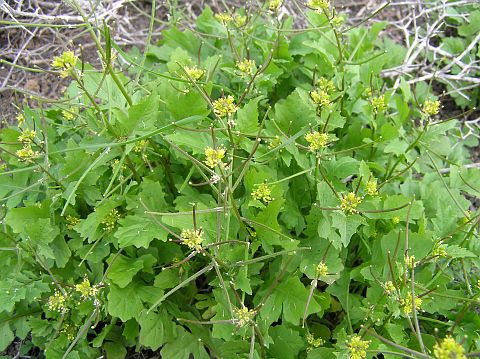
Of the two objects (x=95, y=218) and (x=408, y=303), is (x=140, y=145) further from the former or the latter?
(x=408, y=303)

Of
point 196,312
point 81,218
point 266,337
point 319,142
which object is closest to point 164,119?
point 81,218

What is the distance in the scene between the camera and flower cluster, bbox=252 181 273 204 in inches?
82.0

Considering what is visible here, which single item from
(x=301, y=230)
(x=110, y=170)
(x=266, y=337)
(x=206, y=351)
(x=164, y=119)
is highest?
(x=164, y=119)

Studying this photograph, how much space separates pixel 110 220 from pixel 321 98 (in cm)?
110

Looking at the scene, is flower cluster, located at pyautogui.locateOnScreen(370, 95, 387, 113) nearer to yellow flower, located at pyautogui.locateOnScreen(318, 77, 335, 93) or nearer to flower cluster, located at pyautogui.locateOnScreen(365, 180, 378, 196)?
yellow flower, located at pyautogui.locateOnScreen(318, 77, 335, 93)

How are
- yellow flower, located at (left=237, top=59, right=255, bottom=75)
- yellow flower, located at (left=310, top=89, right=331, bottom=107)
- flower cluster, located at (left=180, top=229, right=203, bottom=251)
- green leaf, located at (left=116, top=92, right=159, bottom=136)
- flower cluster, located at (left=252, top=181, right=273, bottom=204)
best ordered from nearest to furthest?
flower cluster, located at (left=180, top=229, right=203, bottom=251) < green leaf, located at (left=116, top=92, right=159, bottom=136) < flower cluster, located at (left=252, top=181, right=273, bottom=204) < yellow flower, located at (left=310, top=89, right=331, bottom=107) < yellow flower, located at (left=237, top=59, right=255, bottom=75)

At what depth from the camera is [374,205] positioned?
6.96 ft

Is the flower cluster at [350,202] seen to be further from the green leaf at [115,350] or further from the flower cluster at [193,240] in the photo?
the green leaf at [115,350]

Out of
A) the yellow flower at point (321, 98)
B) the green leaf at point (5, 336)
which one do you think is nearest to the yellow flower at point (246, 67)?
the yellow flower at point (321, 98)

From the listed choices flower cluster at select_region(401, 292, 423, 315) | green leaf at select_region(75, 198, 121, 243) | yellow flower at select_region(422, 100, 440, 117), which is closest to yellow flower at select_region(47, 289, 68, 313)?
green leaf at select_region(75, 198, 121, 243)

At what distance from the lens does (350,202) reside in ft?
6.64

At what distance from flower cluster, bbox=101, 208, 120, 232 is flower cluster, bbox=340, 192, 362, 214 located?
3.30 feet

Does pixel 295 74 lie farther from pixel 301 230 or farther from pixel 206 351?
pixel 206 351

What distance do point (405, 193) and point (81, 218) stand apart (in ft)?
5.52
